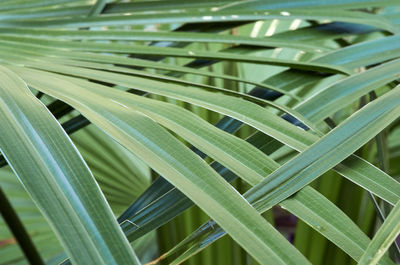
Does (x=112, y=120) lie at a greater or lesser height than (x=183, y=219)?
greater

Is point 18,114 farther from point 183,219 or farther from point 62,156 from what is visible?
point 183,219

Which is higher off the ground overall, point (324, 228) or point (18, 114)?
point (18, 114)

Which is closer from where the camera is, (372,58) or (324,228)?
(324,228)

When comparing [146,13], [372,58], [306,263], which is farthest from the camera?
[146,13]

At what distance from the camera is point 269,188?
0.98ft

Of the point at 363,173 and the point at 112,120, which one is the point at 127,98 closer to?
the point at 112,120

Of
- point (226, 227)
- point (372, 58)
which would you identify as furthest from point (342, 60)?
point (226, 227)

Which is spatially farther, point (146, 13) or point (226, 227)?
point (146, 13)

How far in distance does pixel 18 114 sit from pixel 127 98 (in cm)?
7

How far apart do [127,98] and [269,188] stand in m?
0.11

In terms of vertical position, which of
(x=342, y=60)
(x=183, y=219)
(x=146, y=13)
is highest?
(x=146, y=13)

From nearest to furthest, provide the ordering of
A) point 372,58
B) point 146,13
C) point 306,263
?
point 306,263
point 372,58
point 146,13

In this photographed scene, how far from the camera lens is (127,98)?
346 mm

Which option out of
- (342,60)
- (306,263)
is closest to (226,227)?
(306,263)
